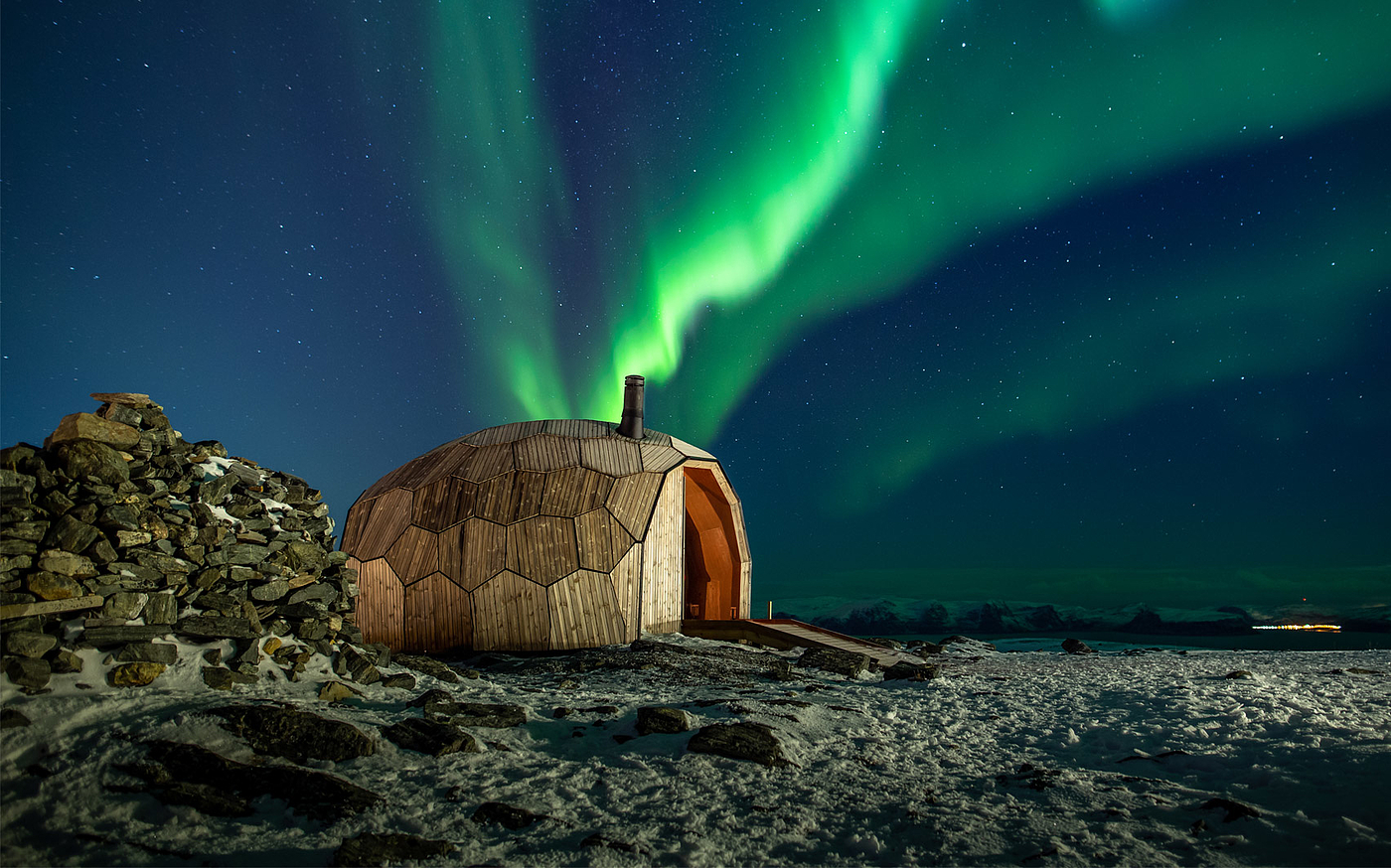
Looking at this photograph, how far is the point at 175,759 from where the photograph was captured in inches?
164

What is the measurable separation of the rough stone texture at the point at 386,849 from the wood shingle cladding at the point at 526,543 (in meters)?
7.80


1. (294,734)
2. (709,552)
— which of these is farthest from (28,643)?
(709,552)

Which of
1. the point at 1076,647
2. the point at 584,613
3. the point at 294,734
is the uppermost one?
the point at 584,613

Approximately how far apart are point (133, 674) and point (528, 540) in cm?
679

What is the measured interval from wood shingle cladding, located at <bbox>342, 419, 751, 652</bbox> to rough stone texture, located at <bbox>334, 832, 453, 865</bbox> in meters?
7.80

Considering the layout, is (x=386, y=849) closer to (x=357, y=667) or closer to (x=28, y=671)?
(x=28, y=671)

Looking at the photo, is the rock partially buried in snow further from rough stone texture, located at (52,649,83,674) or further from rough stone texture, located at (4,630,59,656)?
rough stone texture, located at (4,630,59,656)

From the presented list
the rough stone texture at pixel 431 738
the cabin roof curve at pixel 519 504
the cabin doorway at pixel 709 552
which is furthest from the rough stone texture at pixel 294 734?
the cabin doorway at pixel 709 552

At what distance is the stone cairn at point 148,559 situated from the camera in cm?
477

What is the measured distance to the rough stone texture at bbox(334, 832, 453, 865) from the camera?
3.41m

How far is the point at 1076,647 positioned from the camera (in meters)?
14.2

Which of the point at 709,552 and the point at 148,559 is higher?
the point at 148,559

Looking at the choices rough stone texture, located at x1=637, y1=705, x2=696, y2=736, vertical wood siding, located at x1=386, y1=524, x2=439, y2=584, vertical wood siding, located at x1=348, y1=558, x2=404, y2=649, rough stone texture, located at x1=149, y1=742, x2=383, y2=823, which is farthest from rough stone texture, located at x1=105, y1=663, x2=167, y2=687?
vertical wood siding, located at x1=348, y1=558, x2=404, y2=649

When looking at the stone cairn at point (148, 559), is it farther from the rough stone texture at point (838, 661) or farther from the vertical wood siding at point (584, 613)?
the rough stone texture at point (838, 661)
